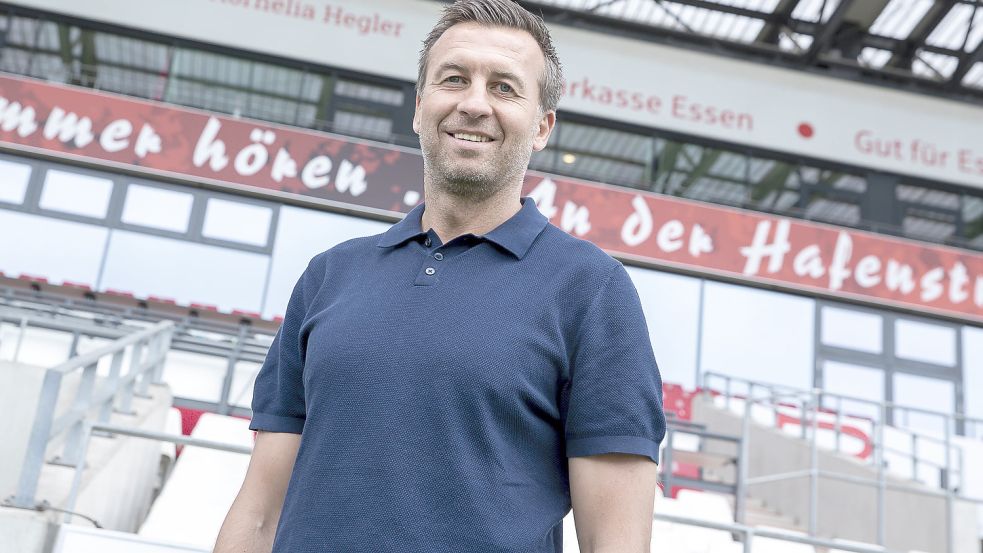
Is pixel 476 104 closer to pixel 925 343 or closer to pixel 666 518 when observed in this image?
pixel 666 518

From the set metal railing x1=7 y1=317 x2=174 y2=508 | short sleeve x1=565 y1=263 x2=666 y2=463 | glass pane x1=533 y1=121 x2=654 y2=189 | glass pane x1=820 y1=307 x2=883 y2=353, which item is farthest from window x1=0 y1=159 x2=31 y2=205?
short sleeve x1=565 y1=263 x2=666 y2=463

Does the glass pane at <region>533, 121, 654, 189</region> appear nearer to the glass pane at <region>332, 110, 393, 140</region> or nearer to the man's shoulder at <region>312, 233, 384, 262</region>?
the glass pane at <region>332, 110, 393, 140</region>

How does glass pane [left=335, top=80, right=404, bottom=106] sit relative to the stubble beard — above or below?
above

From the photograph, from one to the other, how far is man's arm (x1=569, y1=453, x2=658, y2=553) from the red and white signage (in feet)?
39.2

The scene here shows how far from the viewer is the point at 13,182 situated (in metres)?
11.5

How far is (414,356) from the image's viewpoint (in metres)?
1.13

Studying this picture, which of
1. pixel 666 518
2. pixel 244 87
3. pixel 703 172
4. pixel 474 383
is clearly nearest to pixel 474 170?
pixel 474 383

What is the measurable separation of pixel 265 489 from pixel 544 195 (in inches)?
426

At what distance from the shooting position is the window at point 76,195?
38.1 ft

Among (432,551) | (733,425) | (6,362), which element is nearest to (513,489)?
(432,551)

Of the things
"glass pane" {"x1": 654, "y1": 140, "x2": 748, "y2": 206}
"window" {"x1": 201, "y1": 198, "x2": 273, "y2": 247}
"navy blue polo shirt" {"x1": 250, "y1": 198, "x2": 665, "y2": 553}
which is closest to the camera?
"navy blue polo shirt" {"x1": 250, "y1": 198, "x2": 665, "y2": 553}

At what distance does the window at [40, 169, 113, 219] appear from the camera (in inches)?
457

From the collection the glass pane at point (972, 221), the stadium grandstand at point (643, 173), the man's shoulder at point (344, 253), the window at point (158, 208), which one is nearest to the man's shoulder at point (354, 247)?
the man's shoulder at point (344, 253)

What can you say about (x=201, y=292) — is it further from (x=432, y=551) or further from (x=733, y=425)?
(x=432, y=551)
